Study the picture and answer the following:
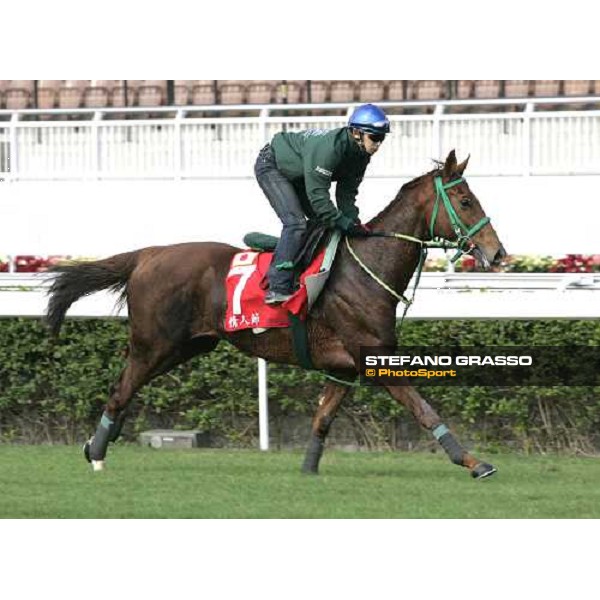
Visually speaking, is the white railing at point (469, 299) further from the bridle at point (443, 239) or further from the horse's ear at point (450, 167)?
the horse's ear at point (450, 167)

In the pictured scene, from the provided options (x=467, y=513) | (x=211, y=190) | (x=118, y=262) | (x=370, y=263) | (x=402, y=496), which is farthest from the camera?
(x=211, y=190)

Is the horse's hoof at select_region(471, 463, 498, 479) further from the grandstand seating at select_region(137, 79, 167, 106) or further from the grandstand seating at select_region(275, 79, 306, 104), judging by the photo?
the grandstand seating at select_region(137, 79, 167, 106)

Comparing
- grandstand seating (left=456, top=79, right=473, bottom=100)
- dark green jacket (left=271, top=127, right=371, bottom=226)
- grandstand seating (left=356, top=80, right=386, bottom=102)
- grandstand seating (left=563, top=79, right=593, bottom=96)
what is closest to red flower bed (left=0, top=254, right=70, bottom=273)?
dark green jacket (left=271, top=127, right=371, bottom=226)

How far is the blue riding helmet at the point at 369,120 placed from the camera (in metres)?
7.88

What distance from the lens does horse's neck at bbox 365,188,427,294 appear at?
819cm

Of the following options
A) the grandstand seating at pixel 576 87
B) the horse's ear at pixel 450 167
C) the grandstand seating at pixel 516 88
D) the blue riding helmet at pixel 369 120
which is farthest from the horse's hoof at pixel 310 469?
the grandstand seating at pixel 576 87

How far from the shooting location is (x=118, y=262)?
907 cm

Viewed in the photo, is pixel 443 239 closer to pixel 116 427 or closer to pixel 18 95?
pixel 116 427

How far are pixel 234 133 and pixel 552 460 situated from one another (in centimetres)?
478

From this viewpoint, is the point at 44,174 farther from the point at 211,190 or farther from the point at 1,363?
the point at 1,363

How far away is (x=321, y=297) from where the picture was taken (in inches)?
328

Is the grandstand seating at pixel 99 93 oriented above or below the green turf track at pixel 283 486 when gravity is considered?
above

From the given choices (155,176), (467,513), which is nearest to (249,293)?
(467,513)

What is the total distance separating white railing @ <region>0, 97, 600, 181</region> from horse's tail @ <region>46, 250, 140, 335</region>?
3.64 metres
